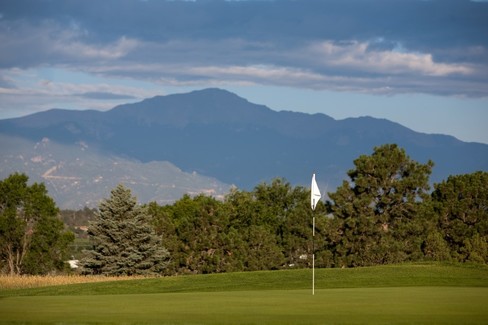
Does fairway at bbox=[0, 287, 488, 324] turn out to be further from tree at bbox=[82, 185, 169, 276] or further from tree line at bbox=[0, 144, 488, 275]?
tree line at bbox=[0, 144, 488, 275]

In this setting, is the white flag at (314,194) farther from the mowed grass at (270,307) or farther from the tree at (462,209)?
the tree at (462,209)

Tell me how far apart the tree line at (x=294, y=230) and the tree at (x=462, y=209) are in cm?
8

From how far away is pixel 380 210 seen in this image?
240ft

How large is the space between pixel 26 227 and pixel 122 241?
12.9 meters

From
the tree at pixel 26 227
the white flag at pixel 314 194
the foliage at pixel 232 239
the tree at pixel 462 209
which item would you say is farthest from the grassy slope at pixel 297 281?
the tree at pixel 26 227

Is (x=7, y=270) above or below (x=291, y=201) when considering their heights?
below

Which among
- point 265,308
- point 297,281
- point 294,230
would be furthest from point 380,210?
point 265,308

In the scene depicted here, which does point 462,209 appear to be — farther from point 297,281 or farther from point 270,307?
point 270,307

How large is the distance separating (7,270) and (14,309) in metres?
55.7

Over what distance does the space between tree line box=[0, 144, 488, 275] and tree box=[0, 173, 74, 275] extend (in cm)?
9

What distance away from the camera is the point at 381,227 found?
235ft

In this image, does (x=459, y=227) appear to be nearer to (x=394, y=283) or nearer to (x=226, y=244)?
(x=226, y=244)

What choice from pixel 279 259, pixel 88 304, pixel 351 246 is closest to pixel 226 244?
pixel 279 259

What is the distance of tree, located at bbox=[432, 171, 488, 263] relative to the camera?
72438 millimetres
